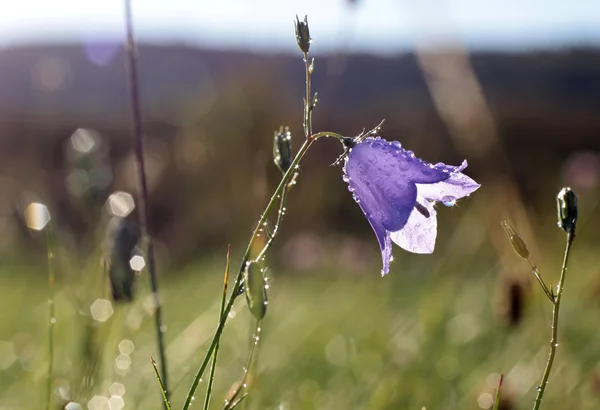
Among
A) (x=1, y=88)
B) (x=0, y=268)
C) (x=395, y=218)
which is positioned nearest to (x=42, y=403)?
(x=395, y=218)

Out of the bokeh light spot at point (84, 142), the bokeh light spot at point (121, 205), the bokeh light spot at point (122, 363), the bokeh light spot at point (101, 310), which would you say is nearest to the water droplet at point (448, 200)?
the bokeh light spot at point (121, 205)

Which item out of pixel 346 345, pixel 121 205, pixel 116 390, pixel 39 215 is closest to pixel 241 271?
pixel 39 215

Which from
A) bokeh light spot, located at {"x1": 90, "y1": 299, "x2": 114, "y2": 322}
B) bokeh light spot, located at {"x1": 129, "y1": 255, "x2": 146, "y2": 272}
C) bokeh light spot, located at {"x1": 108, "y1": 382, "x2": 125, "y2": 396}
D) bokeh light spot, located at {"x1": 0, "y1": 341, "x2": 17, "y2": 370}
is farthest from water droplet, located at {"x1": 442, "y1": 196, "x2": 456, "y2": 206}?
bokeh light spot, located at {"x1": 0, "y1": 341, "x2": 17, "y2": 370}

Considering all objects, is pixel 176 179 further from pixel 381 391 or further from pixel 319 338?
pixel 381 391

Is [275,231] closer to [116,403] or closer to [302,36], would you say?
[302,36]

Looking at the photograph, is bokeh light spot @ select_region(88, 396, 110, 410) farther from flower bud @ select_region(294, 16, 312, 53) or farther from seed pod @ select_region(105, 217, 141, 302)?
flower bud @ select_region(294, 16, 312, 53)
